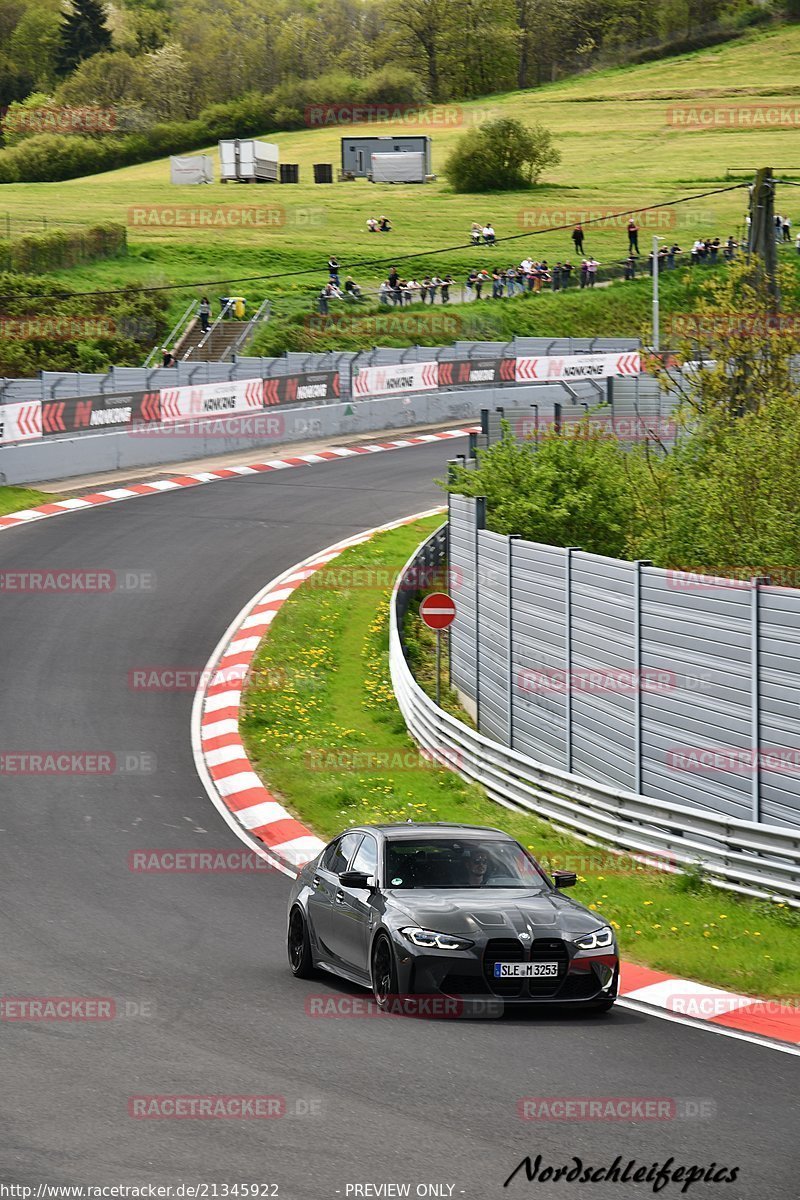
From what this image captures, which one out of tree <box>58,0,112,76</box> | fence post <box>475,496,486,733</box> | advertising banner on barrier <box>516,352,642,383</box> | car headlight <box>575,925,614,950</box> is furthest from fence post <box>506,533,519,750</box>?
tree <box>58,0,112,76</box>

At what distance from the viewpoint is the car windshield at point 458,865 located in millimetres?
11023

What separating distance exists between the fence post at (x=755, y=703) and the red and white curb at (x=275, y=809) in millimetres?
2547

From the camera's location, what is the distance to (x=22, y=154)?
12000 centimetres

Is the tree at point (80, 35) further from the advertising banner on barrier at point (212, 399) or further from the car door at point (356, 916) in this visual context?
the car door at point (356, 916)

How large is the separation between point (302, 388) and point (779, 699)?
3344cm

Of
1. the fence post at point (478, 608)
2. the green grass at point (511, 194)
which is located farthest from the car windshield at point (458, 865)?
the green grass at point (511, 194)

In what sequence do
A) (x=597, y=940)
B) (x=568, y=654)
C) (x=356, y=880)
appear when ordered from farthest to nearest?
(x=568, y=654) → (x=356, y=880) → (x=597, y=940)

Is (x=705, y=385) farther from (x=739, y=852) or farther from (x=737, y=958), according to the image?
(x=737, y=958)

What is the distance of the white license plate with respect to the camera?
10.0 m

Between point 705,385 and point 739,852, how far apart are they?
16.2 meters

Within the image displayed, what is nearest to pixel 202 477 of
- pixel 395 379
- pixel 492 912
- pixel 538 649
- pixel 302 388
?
pixel 302 388

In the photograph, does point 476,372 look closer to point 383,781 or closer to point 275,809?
point 383,781

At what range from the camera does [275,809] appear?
59.2 ft

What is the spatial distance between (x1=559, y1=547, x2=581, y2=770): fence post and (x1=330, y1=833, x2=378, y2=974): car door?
6.23m
